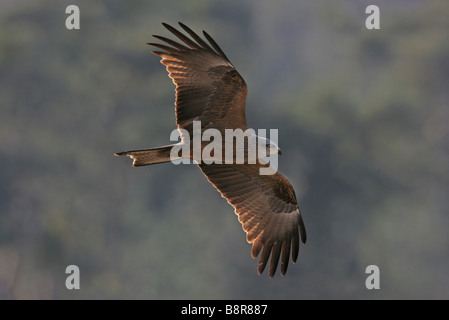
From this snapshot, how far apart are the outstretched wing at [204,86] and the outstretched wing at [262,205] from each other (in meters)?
0.98

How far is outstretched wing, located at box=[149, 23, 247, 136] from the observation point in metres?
9.15

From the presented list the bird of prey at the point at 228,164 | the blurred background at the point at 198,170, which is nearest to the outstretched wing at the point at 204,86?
the bird of prey at the point at 228,164

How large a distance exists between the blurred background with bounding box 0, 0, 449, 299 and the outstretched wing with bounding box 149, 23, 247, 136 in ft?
58.1

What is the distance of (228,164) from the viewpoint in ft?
33.1

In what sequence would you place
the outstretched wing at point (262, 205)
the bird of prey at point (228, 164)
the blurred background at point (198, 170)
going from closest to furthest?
the bird of prey at point (228, 164)
the outstretched wing at point (262, 205)
the blurred background at point (198, 170)

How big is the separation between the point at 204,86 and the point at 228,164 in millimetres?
1339

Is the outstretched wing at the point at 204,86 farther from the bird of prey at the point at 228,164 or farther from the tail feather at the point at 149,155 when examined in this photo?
the tail feather at the point at 149,155

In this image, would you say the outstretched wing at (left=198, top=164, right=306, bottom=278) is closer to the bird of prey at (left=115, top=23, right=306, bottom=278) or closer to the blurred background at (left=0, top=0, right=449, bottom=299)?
the bird of prey at (left=115, top=23, right=306, bottom=278)

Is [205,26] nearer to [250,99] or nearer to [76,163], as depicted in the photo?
[250,99]

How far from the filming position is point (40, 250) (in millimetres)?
30094

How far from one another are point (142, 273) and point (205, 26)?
13.4 meters

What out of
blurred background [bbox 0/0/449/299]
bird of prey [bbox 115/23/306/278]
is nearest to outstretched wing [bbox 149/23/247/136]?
bird of prey [bbox 115/23/306/278]

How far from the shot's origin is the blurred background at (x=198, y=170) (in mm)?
28875

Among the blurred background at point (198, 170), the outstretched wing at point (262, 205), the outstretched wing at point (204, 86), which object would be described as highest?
the blurred background at point (198, 170)
